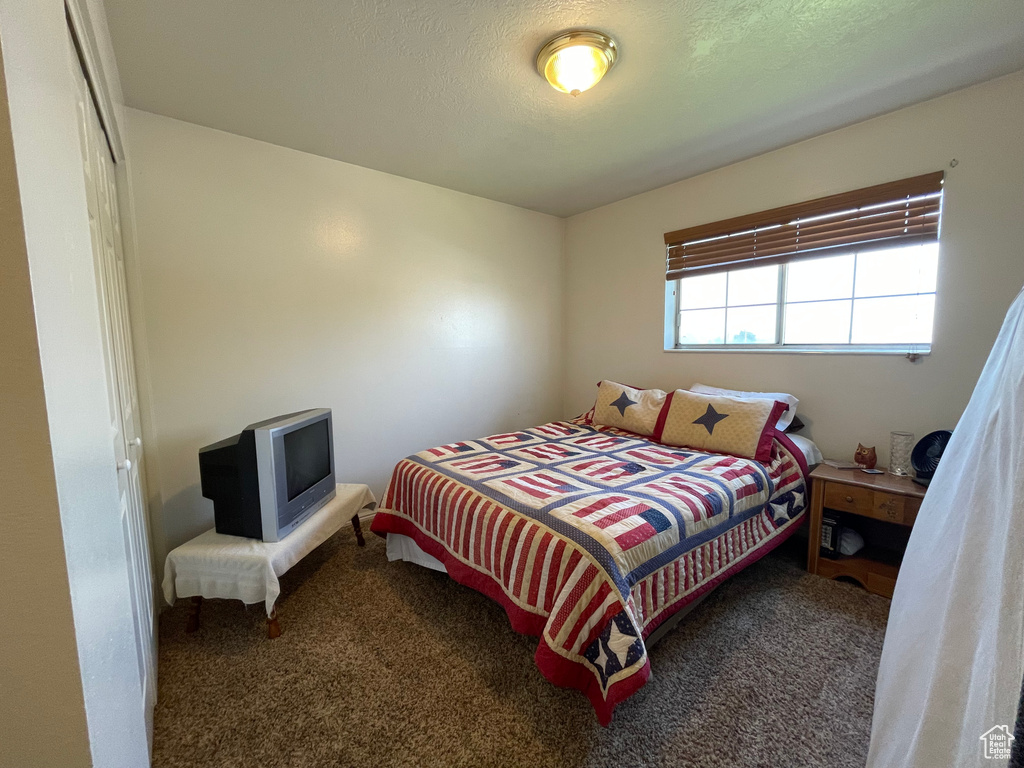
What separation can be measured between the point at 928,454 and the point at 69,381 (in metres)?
3.01

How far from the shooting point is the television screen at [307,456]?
1.92 meters

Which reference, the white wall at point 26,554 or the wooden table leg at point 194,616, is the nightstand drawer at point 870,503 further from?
the wooden table leg at point 194,616

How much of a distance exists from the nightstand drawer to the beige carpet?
0.40 meters

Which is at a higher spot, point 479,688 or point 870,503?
point 870,503

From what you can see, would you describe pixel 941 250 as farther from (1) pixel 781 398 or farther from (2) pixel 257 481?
(2) pixel 257 481

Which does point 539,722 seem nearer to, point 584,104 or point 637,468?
point 637,468

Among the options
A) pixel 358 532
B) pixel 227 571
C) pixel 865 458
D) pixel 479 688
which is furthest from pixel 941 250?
pixel 227 571

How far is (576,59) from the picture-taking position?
1616mm

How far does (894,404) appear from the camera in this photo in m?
2.17

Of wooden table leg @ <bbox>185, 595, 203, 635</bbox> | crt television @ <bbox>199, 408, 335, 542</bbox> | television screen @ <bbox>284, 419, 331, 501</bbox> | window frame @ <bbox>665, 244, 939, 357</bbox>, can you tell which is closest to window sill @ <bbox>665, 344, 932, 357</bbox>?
window frame @ <bbox>665, 244, 939, 357</bbox>

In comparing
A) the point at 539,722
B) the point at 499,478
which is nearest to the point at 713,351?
the point at 499,478

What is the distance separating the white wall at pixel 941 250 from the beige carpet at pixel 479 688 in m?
1.05

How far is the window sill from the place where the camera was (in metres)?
2.13

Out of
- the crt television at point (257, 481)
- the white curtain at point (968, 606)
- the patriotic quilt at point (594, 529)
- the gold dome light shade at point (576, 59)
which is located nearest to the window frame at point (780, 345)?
the patriotic quilt at point (594, 529)
